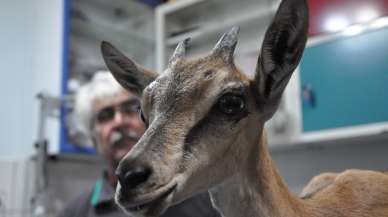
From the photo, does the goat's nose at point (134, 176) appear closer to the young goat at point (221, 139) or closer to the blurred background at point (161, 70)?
the young goat at point (221, 139)

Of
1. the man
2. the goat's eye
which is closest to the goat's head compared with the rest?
the goat's eye

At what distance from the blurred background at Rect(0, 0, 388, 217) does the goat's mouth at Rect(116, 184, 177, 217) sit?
581 millimetres

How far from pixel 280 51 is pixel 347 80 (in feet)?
2.71

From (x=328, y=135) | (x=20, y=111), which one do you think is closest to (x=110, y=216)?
(x=328, y=135)

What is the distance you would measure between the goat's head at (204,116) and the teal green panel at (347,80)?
401 mm

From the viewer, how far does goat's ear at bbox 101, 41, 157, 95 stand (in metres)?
0.64

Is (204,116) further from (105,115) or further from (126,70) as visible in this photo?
(105,115)

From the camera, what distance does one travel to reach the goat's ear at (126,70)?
25.1 inches

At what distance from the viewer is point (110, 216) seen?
1.32 meters

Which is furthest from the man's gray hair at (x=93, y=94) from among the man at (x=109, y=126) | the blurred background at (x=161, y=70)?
the blurred background at (x=161, y=70)

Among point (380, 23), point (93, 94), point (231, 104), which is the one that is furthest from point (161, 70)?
point (231, 104)

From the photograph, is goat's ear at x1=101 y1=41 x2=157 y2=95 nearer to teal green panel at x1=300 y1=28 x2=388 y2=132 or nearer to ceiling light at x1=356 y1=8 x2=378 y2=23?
teal green panel at x1=300 y1=28 x2=388 y2=132

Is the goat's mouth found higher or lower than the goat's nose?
lower

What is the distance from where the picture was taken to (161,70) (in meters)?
1.89
